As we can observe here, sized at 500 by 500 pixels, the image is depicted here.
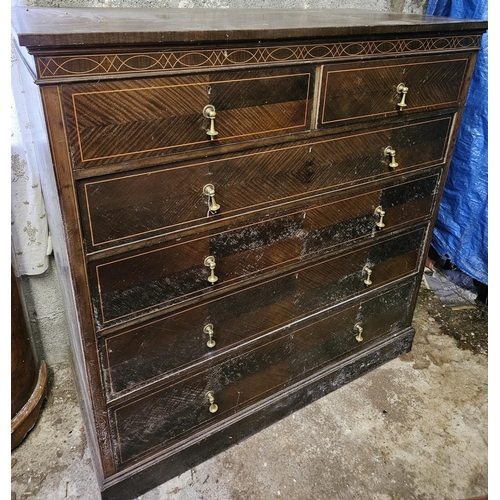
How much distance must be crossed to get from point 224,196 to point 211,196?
5cm

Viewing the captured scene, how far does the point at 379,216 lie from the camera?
71.9 inches

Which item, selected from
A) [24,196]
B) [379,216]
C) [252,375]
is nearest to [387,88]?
[379,216]

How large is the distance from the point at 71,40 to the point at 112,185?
336 millimetres

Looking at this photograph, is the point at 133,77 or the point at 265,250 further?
the point at 265,250

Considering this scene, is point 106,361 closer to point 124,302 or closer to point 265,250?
point 124,302

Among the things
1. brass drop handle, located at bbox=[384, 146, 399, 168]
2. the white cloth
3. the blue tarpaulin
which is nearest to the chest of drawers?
brass drop handle, located at bbox=[384, 146, 399, 168]

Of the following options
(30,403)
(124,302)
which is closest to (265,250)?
(124,302)

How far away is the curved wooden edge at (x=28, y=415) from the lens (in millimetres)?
1778

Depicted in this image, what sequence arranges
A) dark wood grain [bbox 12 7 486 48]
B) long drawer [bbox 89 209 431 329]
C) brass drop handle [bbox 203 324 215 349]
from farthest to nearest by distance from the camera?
1. brass drop handle [bbox 203 324 215 349]
2. long drawer [bbox 89 209 431 329]
3. dark wood grain [bbox 12 7 486 48]

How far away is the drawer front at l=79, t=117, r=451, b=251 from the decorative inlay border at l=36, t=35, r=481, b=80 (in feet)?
0.82

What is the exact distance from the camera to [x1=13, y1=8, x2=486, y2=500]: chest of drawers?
113 centimetres

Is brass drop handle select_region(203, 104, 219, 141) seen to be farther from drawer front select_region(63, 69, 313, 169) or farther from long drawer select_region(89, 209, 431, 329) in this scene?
long drawer select_region(89, 209, 431, 329)

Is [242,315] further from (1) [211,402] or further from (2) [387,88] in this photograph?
(2) [387,88]
